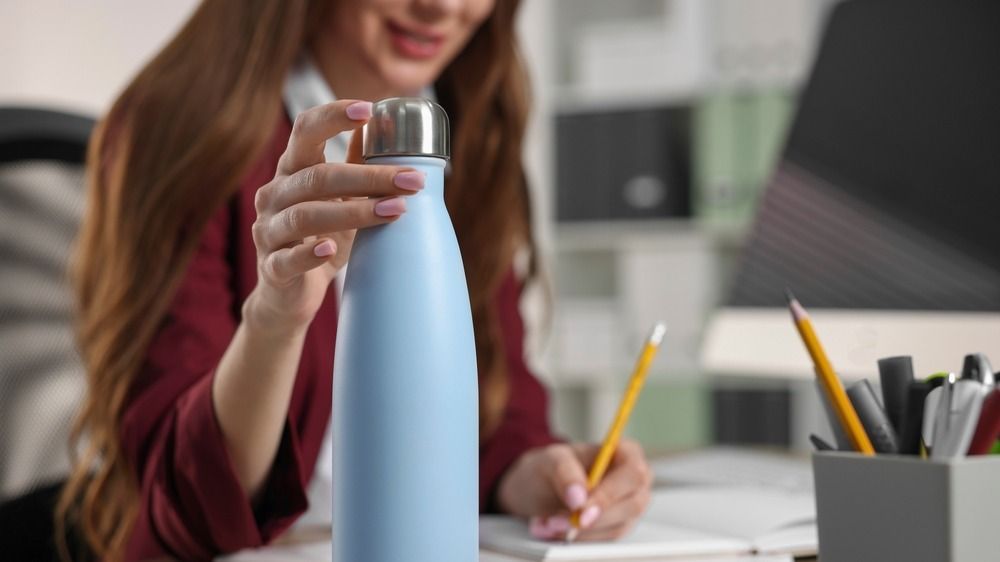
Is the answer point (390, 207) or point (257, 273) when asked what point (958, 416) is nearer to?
point (390, 207)

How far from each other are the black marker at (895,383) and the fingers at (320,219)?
0.23 m

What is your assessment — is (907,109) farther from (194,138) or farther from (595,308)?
(595,308)

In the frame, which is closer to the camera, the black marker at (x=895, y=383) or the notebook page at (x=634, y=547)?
the black marker at (x=895, y=383)

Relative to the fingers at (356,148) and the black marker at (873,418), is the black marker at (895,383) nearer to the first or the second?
the black marker at (873,418)

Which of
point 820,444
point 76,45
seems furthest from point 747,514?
point 76,45

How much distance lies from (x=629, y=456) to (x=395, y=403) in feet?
1.11

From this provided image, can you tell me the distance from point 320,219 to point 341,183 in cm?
2

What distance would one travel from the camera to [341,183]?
1.37 feet

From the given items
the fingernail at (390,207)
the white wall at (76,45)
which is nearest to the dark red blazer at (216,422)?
the fingernail at (390,207)

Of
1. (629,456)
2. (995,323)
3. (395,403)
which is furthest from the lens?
(995,323)

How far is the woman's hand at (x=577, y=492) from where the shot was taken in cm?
61

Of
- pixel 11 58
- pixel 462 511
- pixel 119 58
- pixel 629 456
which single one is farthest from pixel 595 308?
pixel 462 511

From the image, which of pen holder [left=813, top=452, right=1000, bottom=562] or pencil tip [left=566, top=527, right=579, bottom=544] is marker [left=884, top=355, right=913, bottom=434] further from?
pencil tip [left=566, top=527, right=579, bottom=544]

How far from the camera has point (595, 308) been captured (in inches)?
105
